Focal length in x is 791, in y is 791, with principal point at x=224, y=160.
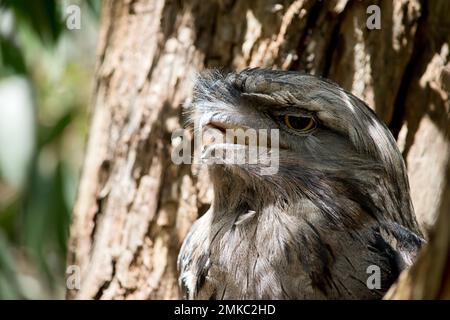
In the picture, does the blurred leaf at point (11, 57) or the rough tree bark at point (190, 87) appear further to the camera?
the blurred leaf at point (11, 57)

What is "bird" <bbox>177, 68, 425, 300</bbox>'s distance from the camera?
3193 mm

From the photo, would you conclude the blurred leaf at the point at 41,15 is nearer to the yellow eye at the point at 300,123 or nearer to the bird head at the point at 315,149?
the bird head at the point at 315,149

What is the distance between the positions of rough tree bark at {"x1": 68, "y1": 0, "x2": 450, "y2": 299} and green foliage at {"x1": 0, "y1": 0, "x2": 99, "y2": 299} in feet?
4.92

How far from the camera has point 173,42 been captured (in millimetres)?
4281

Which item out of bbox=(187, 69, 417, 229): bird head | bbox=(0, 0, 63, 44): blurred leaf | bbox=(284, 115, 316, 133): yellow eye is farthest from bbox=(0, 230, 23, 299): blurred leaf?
bbox=(284, 115, 316, 133): yellow eye

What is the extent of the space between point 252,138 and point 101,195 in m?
1.34

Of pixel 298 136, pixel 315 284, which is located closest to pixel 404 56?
pixel 298 136

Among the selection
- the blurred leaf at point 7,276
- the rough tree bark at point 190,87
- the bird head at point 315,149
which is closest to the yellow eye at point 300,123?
the bird head at point 315,149

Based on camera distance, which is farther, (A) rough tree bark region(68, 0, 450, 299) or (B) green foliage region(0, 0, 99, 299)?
(B) green foliage region(0, 0, 99, 299)

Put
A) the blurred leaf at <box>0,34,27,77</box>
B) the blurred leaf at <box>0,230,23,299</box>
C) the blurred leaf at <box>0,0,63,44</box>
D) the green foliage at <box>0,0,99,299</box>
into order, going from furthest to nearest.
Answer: the blurred leaf at <box>0,230,23,299</box> → the blurred leaf at <box>0,34,27,77</box> → the green foliage at <box>0,0,99,299</box> → the blurred leaf at <box>0,0,63,44</box>

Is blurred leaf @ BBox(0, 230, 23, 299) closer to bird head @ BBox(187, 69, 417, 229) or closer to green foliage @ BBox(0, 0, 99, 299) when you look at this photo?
green foliage @ BBox(0, 0, 99, 299)

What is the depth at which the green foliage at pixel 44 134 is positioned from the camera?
5.86m

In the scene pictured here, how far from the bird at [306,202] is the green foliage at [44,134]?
2623 millimetres

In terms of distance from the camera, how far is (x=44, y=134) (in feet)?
21.8
